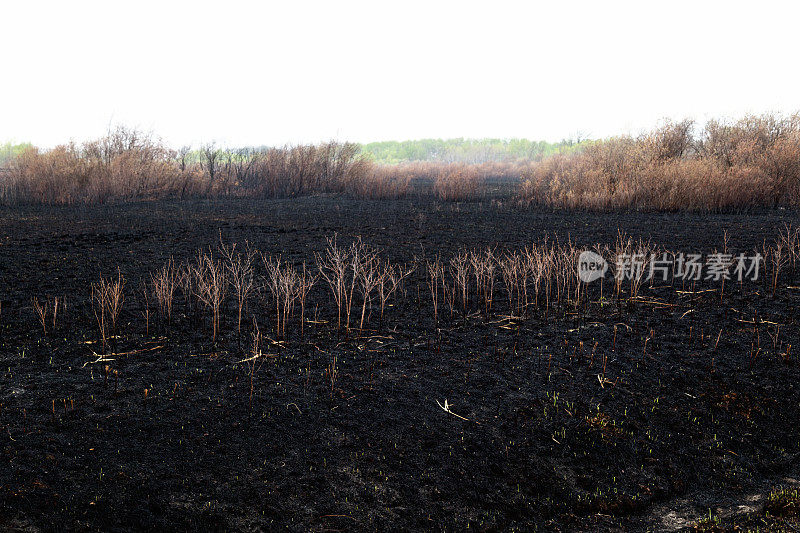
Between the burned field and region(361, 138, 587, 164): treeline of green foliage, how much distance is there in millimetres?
56033

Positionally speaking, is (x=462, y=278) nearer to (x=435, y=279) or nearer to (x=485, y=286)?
(x=435, y=279)

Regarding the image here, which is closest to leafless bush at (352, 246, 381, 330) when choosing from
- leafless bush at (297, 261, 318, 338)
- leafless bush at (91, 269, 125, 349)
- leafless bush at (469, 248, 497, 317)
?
leafless bush at (297, 261, 318, 338)

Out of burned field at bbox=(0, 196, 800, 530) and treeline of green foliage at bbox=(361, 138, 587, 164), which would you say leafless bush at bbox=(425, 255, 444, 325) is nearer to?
burned field at bbox=(0, 196, 800, 530)

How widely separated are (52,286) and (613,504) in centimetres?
629

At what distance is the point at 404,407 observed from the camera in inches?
149

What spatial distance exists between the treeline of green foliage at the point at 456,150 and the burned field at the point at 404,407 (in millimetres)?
56033

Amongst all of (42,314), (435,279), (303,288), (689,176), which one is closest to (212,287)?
(303,288)

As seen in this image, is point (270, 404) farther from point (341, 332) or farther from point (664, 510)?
point (664, 510)

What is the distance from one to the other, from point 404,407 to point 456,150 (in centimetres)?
6986

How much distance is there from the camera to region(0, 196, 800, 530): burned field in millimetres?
2816

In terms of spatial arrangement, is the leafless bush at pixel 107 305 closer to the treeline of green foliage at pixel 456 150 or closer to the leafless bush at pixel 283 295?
the leafless bush at pixel 283 295

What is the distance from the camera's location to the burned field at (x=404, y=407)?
2.82 m

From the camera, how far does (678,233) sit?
10125 mm

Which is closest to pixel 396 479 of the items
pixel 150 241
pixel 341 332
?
pixel 341 332
